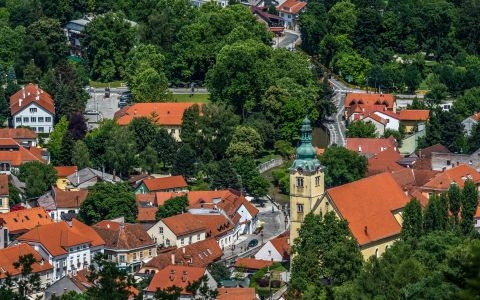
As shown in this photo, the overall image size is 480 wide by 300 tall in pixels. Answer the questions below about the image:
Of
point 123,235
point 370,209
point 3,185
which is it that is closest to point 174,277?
point 123,235

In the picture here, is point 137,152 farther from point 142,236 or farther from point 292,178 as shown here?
point 292,178

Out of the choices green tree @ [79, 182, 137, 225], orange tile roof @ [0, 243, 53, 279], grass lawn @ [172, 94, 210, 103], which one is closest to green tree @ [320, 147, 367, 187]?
green tree @ [79, 182, 137, 225]

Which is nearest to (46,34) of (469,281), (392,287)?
(392,287)

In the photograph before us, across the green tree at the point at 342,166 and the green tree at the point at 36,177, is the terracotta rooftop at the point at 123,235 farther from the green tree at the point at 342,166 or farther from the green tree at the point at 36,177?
the green tree at the point at 342,166

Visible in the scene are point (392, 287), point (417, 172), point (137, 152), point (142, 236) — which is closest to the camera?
point (392, 287)

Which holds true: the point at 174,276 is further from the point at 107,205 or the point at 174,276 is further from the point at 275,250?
the point at 107,205

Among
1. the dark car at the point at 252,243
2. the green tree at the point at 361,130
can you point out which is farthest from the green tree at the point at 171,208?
the green tree at the point at 361,130

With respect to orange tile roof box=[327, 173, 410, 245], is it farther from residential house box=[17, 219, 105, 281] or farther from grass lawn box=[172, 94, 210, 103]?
grass lawn box=[172, 94, 210, 103]
